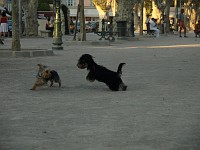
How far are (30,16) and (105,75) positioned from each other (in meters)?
28.4

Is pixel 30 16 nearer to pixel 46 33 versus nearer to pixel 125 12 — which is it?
pixel 46 33

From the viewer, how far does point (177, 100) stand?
8.04m

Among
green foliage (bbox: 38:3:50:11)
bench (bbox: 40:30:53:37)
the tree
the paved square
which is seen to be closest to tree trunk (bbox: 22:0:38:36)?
bench (bbox: 40:30:53:37)

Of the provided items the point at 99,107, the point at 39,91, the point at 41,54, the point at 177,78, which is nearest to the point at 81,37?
the point at 41,54

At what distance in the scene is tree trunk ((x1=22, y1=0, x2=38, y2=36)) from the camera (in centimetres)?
3659

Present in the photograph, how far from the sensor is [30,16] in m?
36.6

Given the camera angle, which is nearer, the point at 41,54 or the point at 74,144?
the point at 74,144

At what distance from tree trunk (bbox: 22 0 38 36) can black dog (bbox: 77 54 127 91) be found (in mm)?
28055

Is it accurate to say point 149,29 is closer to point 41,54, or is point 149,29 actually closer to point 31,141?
point 41,54

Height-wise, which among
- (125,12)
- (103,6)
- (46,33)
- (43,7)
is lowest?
(46,33)

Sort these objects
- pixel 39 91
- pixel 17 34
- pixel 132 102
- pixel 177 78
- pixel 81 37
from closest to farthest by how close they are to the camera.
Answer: pixel 132 102, pixel 39 91, pixel 177 78, pixel 17 34, pixel 81 37

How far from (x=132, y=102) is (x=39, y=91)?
2.02m

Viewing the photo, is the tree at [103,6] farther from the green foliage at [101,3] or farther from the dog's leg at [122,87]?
the dog's leg at [122,87]

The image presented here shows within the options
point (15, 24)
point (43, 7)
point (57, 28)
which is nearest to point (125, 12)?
point (57, 28)
